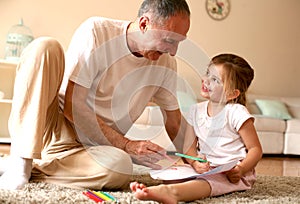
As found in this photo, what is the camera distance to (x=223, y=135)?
1511mm

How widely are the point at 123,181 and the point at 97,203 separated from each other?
258 mm

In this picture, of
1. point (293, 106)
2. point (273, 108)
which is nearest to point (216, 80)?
point (273, 108)

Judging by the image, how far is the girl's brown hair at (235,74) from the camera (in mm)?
1554

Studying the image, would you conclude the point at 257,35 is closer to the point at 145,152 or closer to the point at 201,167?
the point at 201,167

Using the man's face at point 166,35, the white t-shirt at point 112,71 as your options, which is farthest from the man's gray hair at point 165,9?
the white t-shirt at point 112,71

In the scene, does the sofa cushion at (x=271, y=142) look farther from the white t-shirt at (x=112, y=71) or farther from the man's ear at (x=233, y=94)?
the white t-shirt at (x=112, y=71)

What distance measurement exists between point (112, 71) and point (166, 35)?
24 centimetres

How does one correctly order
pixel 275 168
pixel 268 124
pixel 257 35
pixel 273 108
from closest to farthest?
1. pixel 275 168
2. pixel 268 124
3. pixel 273 108
4. pixel 257 35

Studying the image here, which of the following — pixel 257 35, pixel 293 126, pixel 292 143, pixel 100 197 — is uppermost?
pixel 257 35

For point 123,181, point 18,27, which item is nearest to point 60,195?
point 123,181

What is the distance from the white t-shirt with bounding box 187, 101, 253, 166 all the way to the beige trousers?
34cm

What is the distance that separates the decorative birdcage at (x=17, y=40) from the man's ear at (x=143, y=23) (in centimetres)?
247

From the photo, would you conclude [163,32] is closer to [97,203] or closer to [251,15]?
[97,203]

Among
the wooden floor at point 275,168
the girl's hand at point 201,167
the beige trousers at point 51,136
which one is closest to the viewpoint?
the beige trousers at point 51,136
